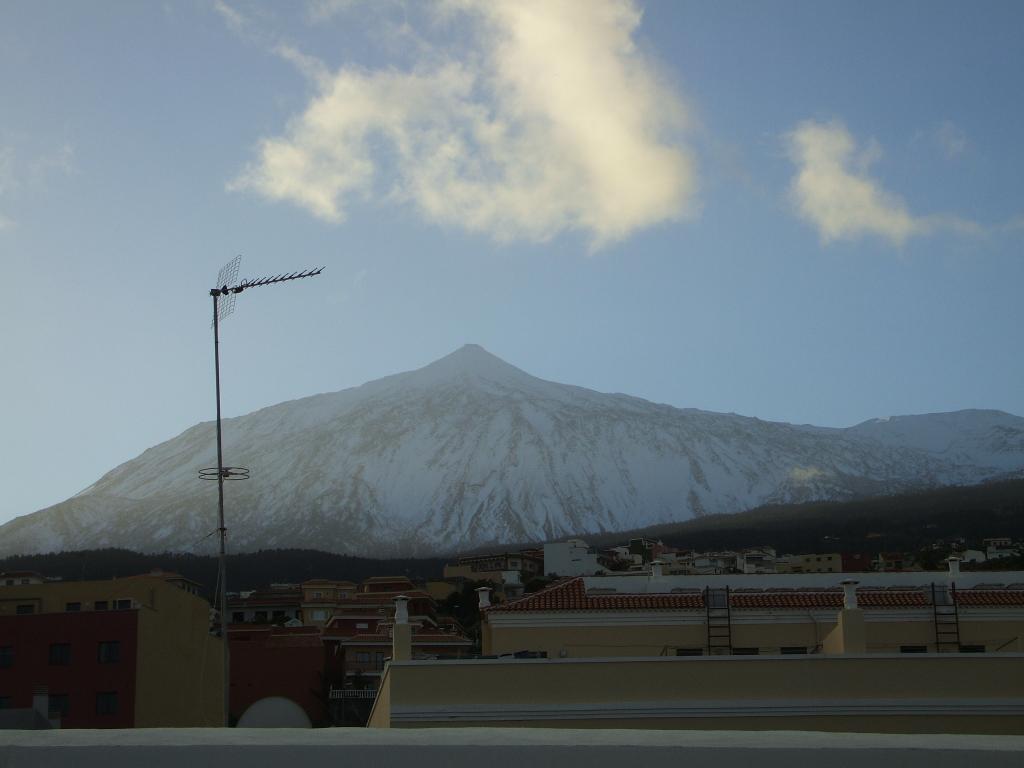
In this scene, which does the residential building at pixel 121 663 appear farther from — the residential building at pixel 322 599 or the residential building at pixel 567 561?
the residential building at pixel 567 561

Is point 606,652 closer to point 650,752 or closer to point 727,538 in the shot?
point 650,752

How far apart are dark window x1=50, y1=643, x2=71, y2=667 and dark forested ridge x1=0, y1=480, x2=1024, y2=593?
64.4 metres

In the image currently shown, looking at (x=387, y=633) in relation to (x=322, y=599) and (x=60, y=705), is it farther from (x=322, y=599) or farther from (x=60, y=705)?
(x=322, y=599)

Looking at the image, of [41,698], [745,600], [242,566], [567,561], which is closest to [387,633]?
Answer: [41,698]

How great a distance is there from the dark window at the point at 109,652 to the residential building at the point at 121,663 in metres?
0.03

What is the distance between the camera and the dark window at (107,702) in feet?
101

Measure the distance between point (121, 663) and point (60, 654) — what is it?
2213 millimetres

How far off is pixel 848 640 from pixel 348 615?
47.1m

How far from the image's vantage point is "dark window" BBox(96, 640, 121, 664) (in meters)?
31.1

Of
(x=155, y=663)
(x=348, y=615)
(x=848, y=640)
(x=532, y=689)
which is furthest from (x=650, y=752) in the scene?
(x=348, y=615)

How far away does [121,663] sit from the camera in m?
31.0

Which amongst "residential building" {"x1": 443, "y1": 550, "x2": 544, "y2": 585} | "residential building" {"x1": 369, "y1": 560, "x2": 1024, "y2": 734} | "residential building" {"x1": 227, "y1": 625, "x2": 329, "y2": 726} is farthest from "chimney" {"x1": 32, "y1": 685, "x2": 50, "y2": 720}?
"residential building" {"x1": 443, "y1": 550, "x2": 544, "y2": 585}

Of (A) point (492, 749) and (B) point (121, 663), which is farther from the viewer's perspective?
(B) point (121, 663)

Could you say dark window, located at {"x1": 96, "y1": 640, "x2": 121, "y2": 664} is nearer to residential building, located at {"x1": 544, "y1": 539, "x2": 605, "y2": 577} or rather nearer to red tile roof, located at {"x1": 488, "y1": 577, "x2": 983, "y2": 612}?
red tile roof, located at {"x1": 488, "y1": 577, "x2": 983, "y2": 612}
